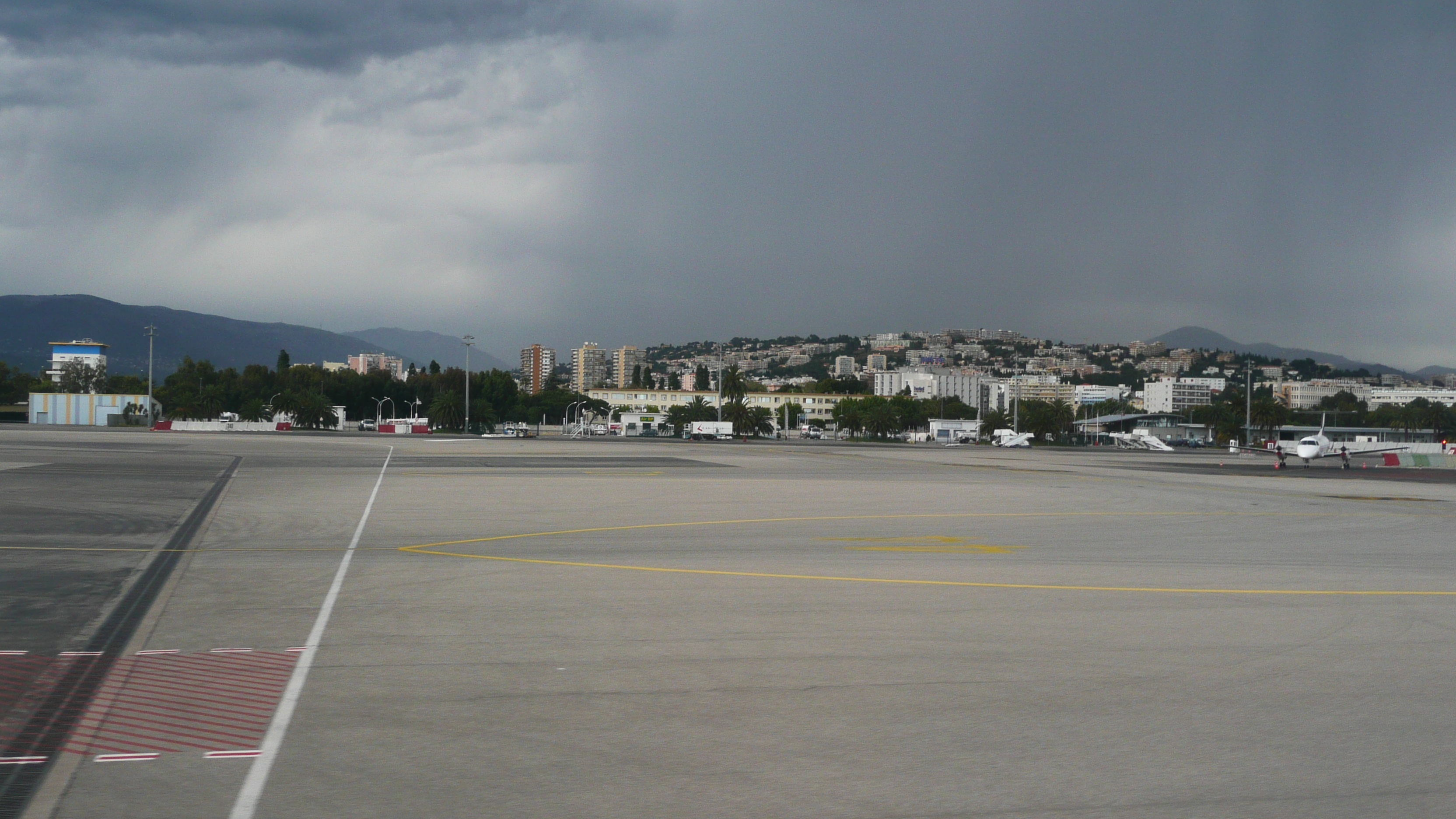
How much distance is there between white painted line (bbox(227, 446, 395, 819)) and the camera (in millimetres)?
5723

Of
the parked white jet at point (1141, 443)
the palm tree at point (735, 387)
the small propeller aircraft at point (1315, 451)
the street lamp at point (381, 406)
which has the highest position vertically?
the palm tree at point (735, 387)

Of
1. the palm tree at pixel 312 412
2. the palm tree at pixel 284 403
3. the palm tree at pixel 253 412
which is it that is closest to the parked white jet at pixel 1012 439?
the palm tree at pixel 312 412

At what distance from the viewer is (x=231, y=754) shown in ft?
21.2

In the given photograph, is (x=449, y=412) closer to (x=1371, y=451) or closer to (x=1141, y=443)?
(x=1141, y=443)

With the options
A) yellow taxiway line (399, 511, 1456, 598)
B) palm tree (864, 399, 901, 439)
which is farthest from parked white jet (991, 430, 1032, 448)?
yellow taxiway line (399, 511, 1456, 598)

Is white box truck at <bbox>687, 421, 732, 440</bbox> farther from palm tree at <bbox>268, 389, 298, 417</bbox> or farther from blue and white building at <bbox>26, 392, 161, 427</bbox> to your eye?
blue and white building at <bbox>26, 392, 161, 427</bbox>

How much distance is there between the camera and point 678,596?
1261 cm

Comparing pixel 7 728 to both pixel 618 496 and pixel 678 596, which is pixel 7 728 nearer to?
pixel 678 596

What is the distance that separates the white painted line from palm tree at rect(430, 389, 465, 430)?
436ft

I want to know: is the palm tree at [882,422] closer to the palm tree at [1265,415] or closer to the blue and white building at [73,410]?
the palm tree at [1265,415]

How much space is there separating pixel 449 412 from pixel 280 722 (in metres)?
139

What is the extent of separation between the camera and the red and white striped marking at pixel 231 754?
6395mm

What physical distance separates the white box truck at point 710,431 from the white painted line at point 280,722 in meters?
109

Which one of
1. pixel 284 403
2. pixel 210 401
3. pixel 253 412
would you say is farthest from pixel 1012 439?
pixel 210 401
